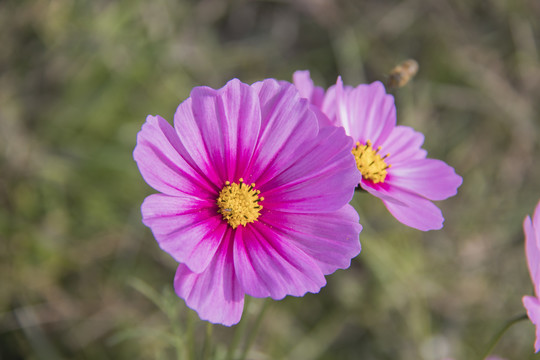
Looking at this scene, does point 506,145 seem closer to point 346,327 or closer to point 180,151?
point 346,327

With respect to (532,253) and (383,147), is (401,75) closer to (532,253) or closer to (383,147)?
(383,147)

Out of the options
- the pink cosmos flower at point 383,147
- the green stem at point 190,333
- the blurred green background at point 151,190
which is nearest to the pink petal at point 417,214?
the pink cosmos flower at point 383,147

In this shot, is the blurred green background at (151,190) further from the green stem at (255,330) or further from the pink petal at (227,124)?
the pink petal at (227,124)

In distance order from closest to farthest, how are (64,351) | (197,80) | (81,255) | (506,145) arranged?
(64,351) → (81,255) → (197,80) → (506,145)

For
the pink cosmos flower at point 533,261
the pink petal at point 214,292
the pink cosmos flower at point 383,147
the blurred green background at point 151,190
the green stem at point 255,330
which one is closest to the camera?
the pink petal at point 214,292

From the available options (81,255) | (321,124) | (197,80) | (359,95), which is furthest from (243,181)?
(197,80)

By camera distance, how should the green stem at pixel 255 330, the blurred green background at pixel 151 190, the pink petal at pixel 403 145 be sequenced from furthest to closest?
the blurred green background at pixel 151 190, the pink petal at pixel 403 145, the green stem at pixel 255 330

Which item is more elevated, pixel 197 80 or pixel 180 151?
pixel 180 151
